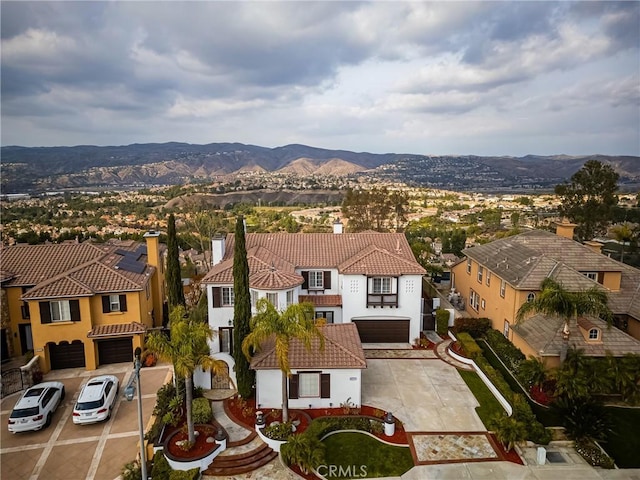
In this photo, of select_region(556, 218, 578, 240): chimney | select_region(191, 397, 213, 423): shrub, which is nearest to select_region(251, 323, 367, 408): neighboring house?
select_region(191, 397, 213, 423): shrub

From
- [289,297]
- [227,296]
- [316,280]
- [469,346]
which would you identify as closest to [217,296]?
[227,296]

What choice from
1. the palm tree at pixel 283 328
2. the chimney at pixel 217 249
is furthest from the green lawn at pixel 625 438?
the chimney at pixel 217 249

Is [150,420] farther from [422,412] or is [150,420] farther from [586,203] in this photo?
[586,203]

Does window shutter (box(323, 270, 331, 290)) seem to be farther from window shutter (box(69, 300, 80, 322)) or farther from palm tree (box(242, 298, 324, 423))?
window shutter (box(69, 300, 80, 322))

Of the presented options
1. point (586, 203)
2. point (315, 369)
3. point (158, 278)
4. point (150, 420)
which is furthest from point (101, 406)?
point (586, 203)

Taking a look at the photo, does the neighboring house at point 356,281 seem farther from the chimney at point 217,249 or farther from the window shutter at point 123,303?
the window shutter at point 123,303

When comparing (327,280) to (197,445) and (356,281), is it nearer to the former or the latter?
(356,281)
